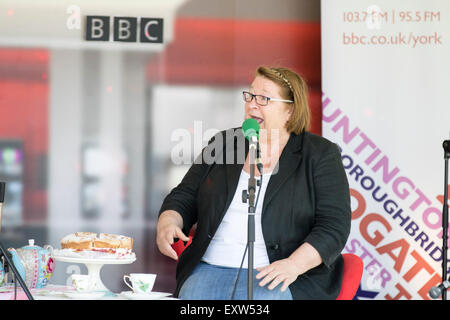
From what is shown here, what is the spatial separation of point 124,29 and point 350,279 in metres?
2.63

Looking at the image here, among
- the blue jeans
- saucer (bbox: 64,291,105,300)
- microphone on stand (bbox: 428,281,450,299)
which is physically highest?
saucer (bbox: 64,291,105,300)

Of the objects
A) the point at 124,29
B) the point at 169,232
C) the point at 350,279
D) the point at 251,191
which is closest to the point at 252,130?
Answer: the point at 251,191

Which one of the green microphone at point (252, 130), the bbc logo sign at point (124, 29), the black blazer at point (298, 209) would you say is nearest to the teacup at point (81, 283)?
the black blazer at point (298, 209)

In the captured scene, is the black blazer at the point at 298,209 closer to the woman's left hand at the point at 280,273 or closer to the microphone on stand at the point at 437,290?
the woman's left hand at the point at 280,273

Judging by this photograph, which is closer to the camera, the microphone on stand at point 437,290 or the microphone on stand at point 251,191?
the microphone on stand at point 251,191

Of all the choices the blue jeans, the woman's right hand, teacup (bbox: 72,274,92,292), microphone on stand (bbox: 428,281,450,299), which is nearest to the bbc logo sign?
the woman's right hand

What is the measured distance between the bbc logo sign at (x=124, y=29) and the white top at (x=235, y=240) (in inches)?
85.3

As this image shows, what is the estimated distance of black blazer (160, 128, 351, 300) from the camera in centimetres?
256

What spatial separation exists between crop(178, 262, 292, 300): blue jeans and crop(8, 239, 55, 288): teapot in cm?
54

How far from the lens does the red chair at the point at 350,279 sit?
2.63 meters

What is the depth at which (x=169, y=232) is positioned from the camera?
2.61 metres

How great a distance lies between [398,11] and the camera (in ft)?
13.6

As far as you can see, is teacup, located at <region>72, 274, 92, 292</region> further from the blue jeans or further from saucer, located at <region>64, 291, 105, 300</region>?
the blue jeans
